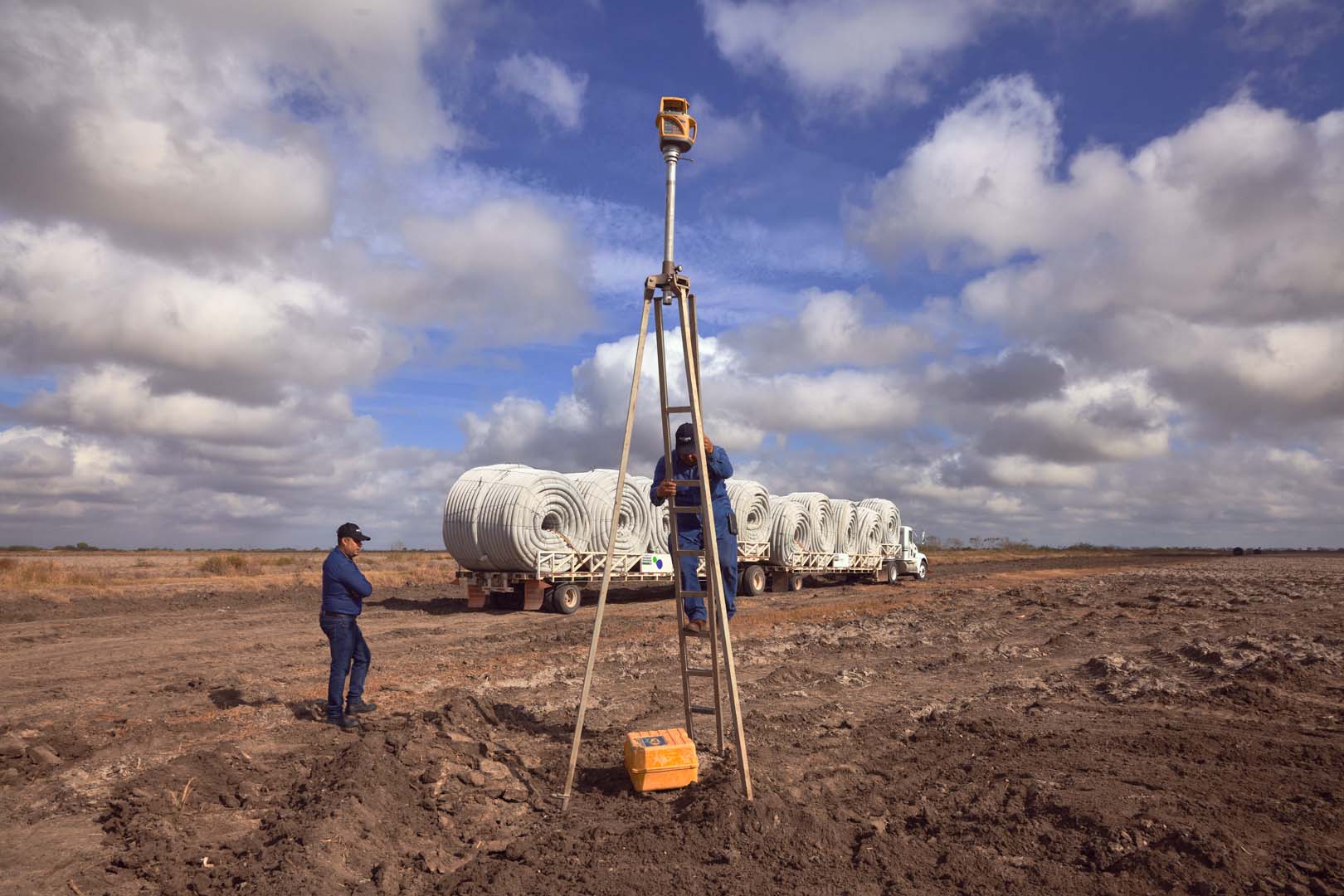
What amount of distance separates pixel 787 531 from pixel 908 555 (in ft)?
27.1

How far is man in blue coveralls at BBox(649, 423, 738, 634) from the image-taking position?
5820 mm

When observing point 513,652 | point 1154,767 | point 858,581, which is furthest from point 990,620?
point 858,581

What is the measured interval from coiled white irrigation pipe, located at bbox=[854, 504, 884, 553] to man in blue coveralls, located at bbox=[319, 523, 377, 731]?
75.9ft

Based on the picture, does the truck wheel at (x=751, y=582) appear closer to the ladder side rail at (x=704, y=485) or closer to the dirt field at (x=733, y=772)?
the dirt field at (x=733, y=772)

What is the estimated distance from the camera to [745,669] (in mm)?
10547

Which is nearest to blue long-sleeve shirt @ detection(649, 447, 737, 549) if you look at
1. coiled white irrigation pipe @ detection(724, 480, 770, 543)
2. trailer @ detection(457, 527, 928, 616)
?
trailer @ detection(457, 527, 928, 616)

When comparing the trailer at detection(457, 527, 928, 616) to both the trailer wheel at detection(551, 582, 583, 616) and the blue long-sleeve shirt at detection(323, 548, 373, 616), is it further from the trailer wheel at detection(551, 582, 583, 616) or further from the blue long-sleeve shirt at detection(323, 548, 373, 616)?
the blue long-sleeve shirt at detection(323, 548, 373, 616)

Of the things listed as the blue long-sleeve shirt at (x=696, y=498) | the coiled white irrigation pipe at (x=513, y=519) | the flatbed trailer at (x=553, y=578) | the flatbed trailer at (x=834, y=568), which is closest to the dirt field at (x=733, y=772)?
the blue long-sleeve shirt at (x=696, y=498)

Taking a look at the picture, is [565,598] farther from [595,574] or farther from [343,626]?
[343,626]

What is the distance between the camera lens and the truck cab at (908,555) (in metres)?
31.6

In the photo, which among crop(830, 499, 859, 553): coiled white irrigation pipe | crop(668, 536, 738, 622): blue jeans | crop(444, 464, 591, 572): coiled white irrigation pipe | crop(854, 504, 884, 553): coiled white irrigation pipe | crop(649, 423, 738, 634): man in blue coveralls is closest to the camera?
crop(649, 423, 738, 634): man in blue coveralls

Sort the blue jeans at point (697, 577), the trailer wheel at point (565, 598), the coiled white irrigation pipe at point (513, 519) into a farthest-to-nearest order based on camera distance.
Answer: the trailer wheel at point (565, 598) → the coiled white irrigation pipe at point (513, 519) → the blue jeans at point (697, 577)

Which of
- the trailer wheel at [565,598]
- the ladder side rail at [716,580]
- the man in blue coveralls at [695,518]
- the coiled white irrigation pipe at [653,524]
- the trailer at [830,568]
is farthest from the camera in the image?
the trailer at [830,568]

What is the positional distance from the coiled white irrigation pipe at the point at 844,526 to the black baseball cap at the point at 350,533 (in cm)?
2173
